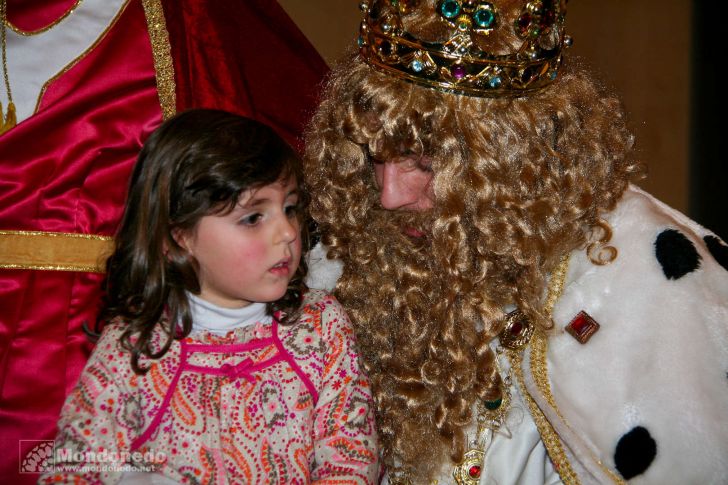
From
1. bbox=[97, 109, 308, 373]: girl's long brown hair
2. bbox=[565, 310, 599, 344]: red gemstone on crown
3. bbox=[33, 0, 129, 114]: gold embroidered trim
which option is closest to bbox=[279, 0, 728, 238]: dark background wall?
bbox=[565, 310, 599, 344]: red gemstone on crown

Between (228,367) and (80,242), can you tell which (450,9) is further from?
(80,242)

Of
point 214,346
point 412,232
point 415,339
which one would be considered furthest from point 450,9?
point 214,346

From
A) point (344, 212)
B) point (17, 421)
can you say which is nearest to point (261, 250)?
point (344, 212)

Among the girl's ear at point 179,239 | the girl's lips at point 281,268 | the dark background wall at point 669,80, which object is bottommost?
the girl's ear at point 179,239

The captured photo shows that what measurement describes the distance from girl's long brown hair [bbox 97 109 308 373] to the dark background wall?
3.19 metres

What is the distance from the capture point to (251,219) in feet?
4.72

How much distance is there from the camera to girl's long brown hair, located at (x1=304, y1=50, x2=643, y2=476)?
152 centimetres

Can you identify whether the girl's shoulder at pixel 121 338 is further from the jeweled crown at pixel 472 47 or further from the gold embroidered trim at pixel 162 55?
the jeweled crown at pixel 472 47

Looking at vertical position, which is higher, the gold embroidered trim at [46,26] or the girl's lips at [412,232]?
the girl's lips at [412,232]

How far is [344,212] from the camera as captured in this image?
1.77 metres

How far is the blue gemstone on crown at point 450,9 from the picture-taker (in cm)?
145

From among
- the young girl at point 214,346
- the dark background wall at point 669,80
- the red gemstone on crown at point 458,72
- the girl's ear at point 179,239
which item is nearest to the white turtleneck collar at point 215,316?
the young girl at point 214,346

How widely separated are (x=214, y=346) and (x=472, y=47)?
2.74 feet

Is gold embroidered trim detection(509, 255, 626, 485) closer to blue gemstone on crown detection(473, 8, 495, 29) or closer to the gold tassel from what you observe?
blue gemstone on crown detection(473, 8, 495, 29)
